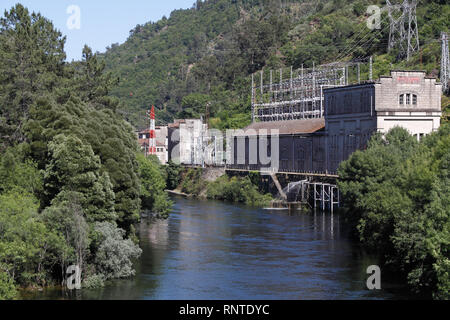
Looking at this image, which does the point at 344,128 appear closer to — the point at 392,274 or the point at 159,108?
the point at 392,274

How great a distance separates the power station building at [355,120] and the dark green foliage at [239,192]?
4559 mm

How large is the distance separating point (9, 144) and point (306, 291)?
2840 cm

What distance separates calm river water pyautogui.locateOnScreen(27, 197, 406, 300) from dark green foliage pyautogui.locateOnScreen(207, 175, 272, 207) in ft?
56.9

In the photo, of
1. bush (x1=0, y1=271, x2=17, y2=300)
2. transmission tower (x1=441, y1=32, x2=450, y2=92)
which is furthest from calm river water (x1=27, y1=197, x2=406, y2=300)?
transmission tower (x1=441, y1=32, x2=450, y2=92)

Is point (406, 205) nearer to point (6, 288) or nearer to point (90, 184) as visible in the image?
point (90, 184)

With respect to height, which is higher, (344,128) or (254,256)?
(344,128)

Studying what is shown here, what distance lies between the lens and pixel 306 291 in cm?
3744

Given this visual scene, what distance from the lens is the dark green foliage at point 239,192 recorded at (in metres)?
84.8

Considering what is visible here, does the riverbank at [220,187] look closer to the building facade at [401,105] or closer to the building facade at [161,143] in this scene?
the building facade at [401,105]

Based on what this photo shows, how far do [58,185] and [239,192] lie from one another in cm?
4865

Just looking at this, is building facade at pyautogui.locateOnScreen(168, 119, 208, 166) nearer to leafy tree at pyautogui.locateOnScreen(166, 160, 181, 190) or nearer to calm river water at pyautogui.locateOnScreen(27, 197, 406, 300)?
leafy tree at pyautogui.locateOnScreen(166, 160, 181, 190)

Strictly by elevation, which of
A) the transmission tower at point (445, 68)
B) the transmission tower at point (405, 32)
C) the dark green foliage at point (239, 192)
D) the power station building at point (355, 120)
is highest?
the transmission tower at point (405, 32)

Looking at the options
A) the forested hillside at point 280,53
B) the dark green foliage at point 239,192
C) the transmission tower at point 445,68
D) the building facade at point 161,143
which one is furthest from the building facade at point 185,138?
the transmission tower at point 445,68

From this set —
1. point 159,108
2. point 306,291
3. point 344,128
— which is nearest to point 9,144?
point 306,291
